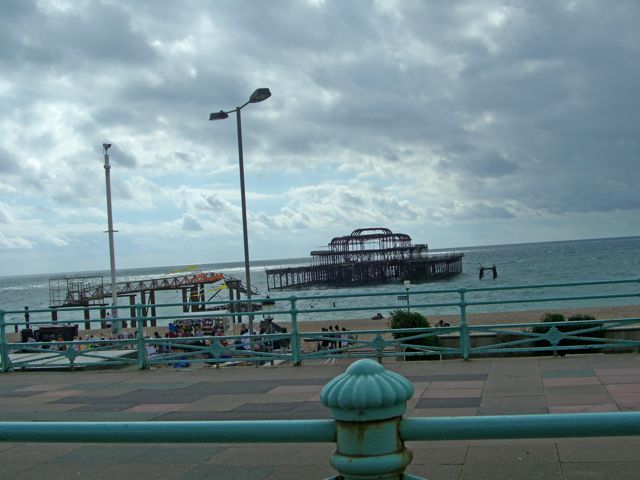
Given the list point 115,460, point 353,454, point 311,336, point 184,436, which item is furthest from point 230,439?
point 311,336

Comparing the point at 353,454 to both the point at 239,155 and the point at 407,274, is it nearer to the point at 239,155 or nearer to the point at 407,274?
the point at 239,155

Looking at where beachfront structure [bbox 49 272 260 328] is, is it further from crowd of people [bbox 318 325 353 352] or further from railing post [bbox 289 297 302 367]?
railing post [bbox 289 297 302 367]

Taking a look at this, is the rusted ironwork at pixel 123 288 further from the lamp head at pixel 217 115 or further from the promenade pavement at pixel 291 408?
the promenade pavement at pixel 291 408

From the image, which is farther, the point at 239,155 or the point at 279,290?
the point at 279,290

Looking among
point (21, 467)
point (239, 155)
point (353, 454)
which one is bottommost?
point (21, 467)

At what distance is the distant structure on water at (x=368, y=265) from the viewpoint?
352ft

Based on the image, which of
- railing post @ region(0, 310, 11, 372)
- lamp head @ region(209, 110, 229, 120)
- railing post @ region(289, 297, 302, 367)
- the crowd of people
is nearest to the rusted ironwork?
the crowd of people

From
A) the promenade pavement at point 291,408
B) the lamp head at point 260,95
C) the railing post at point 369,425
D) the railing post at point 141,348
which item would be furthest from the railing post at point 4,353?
the railing post at point 369,425

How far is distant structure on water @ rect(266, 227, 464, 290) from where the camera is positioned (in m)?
107

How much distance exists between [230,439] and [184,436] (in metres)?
0.15

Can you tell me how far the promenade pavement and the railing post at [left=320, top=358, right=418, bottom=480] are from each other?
9.83 feet

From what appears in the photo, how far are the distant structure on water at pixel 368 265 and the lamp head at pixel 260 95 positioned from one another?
281 ft

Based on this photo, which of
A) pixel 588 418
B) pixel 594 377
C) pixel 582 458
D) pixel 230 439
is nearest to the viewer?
pixel 588 418

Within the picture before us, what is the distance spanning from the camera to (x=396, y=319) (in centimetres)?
1750
